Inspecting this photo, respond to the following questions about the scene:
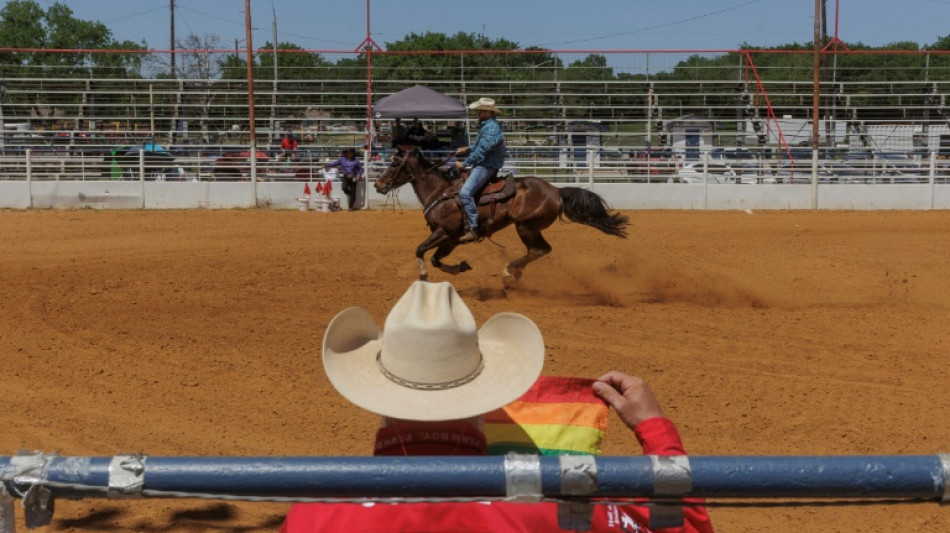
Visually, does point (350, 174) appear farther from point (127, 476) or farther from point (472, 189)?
point (127, 476)

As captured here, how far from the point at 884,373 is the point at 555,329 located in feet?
10.2

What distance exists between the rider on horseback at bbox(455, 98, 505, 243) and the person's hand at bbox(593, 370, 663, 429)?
10.1 meters

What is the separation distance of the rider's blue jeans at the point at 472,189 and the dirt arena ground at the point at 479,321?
98 centimetres

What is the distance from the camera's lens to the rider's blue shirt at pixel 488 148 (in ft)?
40.8

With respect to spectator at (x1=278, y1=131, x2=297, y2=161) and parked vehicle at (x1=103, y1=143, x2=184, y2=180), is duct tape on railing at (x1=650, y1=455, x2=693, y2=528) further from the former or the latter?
spectator at (x1=278, y1=131, x2=297, y2=161)

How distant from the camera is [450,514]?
186 cm

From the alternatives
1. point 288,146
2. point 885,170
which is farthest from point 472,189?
point 288,146

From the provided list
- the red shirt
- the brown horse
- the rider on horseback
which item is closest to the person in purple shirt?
the brown horse

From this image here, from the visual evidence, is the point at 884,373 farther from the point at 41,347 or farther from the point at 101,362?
the point at 41,347

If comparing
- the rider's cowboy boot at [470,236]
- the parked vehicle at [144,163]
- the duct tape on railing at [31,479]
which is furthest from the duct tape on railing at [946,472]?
the parked vehicle at [144,163]

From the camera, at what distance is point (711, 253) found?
51.0 ft

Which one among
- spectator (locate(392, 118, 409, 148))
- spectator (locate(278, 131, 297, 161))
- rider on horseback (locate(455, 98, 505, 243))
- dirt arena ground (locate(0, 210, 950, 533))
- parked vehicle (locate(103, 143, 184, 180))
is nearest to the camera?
dirt arena ground (locate(0, 210, 950, 533))

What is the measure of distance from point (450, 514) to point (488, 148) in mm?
10789

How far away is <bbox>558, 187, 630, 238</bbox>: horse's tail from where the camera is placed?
12.9 m
